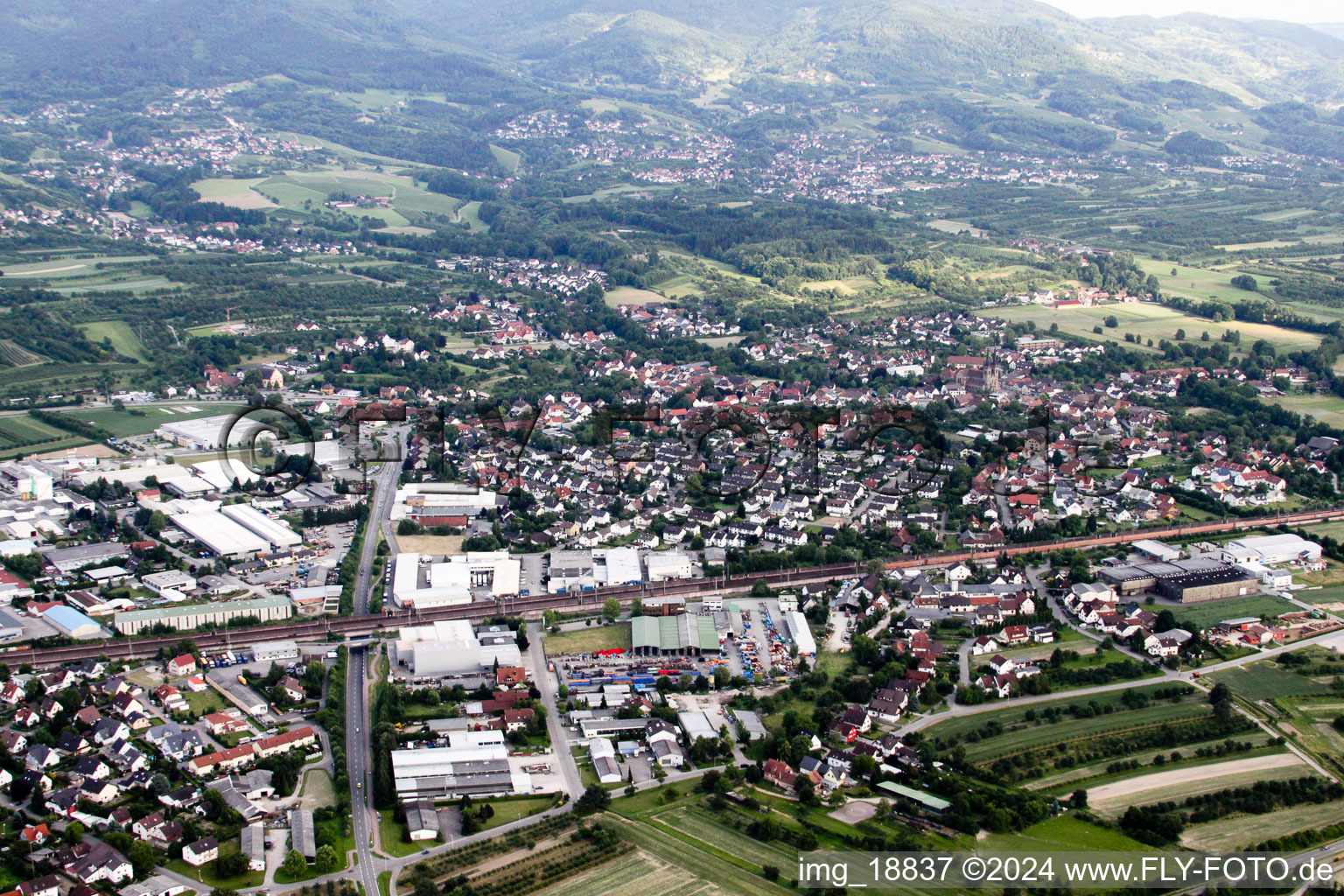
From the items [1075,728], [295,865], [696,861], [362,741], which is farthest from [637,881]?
[1075,728]

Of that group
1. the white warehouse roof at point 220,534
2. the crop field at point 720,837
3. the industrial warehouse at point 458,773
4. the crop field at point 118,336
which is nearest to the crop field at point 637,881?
the crop field at point 720,837

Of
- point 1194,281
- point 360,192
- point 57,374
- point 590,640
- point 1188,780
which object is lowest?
point 57,374

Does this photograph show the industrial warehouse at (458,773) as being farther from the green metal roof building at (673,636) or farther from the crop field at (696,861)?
the green metal roof building at (673,636)

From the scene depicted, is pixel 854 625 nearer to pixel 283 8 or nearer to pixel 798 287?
pixel 798 287

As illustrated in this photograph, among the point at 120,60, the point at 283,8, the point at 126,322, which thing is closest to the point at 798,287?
the point at 126,322

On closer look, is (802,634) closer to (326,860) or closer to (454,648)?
(454,648)

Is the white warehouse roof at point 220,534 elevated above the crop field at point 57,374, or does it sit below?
above
